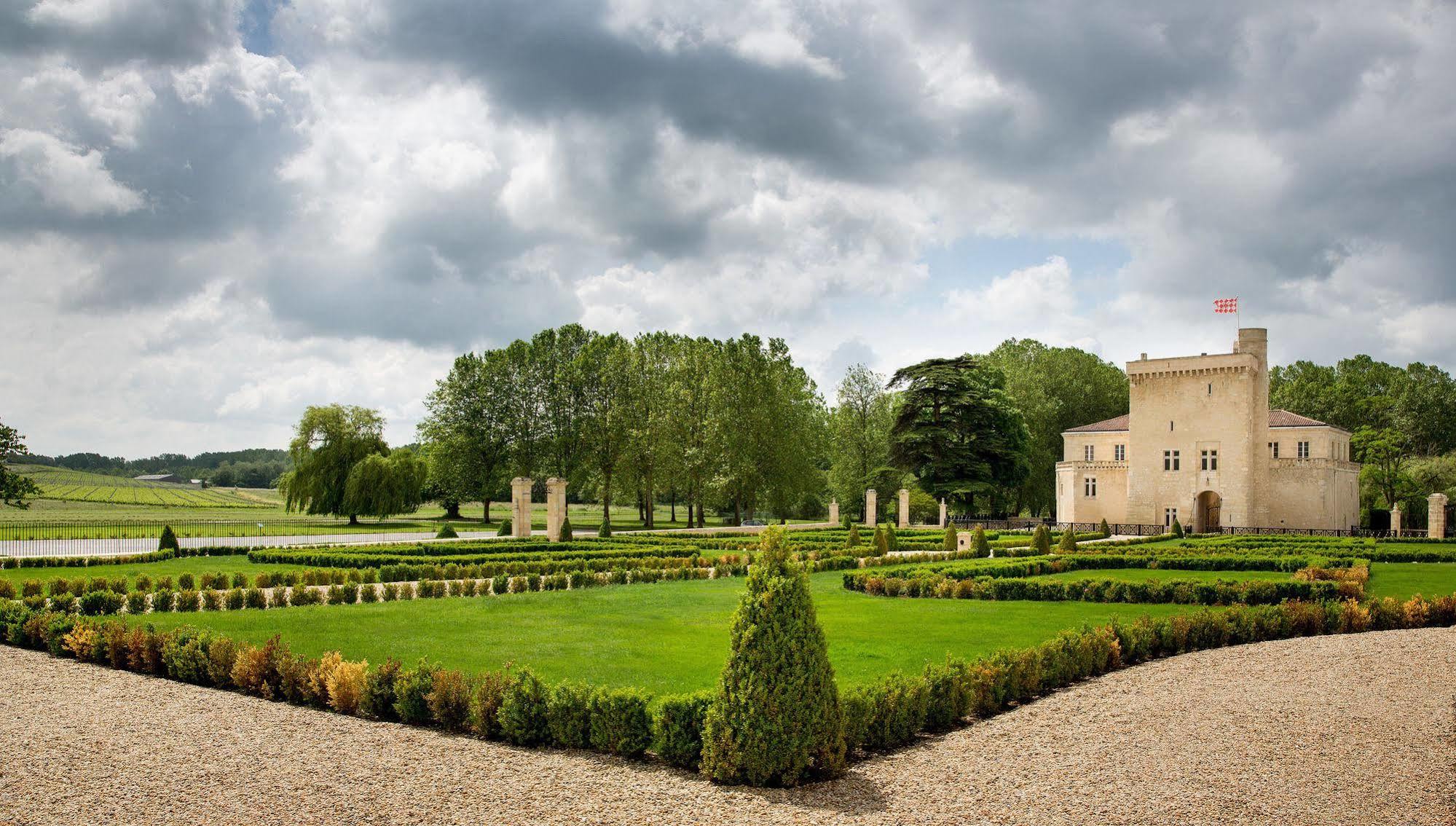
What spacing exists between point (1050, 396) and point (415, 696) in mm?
59086

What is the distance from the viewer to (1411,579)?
21094mm

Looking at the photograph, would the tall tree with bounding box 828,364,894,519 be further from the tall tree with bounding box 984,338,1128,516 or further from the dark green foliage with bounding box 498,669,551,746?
the dark green foliage with bounding box 498,669,551,746

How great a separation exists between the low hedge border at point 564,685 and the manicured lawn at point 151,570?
860 centimetres

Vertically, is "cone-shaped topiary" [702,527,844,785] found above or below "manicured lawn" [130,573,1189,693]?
above

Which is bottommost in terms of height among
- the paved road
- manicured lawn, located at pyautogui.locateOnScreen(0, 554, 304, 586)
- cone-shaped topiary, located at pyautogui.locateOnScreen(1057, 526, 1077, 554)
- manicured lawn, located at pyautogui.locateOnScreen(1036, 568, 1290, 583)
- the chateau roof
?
the paved road

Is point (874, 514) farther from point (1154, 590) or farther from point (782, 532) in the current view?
point (782, 532)

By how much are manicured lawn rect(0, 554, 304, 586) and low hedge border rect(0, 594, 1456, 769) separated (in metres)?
8.60

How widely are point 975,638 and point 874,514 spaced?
35.4 metres

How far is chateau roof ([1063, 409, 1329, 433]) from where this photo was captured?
4703 cm

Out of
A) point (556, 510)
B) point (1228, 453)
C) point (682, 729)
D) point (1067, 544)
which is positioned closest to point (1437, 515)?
point (1228, 453)

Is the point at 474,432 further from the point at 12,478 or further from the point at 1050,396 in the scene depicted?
the point at 1050,396

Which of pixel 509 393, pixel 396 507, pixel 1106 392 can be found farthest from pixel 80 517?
pixel 1106 392

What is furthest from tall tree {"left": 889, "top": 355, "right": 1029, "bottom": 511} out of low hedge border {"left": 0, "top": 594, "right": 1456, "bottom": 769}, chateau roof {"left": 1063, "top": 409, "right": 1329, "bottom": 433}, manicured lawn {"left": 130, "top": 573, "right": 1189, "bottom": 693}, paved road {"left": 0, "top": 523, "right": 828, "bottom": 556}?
low hedge border {"left": 0, "top": 594, "right": 1456, "bottom": 769}

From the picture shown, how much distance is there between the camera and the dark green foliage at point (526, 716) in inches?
313
